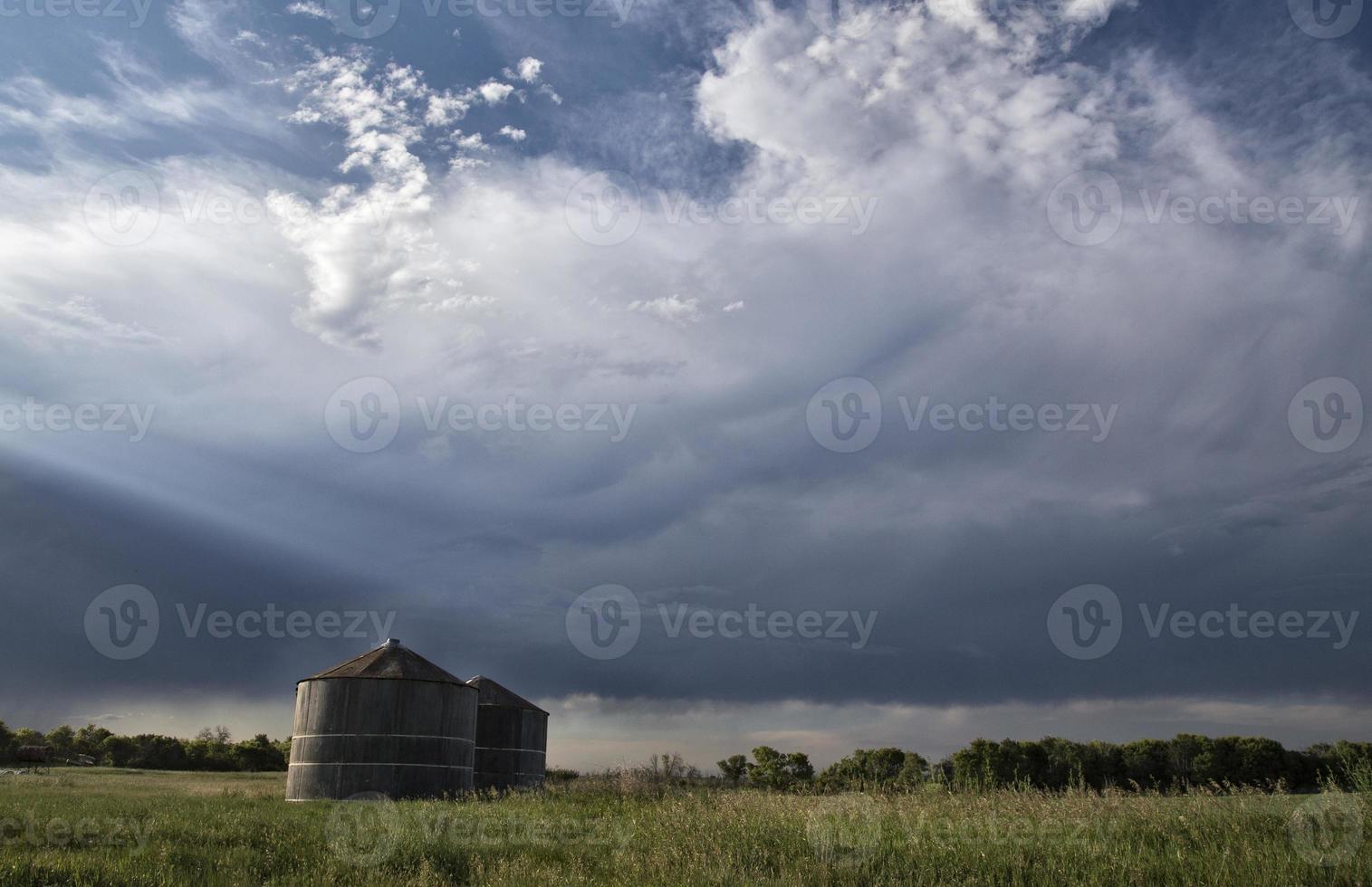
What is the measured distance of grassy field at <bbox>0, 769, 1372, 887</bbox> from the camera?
10.9 metres

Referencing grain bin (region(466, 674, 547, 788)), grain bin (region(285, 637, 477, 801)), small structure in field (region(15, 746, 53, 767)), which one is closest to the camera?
grain bin (region(285, 637, 477, 801))

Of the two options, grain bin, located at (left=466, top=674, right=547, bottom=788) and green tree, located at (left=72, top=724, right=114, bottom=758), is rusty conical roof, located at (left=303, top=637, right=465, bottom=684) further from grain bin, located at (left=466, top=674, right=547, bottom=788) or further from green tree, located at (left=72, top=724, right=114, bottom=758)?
green tree, located at (left=72, top=724, right=114, bottom=758)

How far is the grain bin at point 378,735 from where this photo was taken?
111 feet

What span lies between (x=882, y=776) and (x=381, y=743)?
21387mm

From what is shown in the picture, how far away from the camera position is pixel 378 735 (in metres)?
34.2

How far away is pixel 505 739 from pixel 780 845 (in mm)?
31028

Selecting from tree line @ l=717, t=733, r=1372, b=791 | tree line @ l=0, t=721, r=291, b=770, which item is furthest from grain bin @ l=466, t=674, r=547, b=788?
tree line @ l=0, t=721, r=291, b=770

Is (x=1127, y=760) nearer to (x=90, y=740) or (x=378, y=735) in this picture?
(x=378, y=735)

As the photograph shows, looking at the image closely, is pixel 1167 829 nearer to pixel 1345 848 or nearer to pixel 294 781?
pixel 1345 848

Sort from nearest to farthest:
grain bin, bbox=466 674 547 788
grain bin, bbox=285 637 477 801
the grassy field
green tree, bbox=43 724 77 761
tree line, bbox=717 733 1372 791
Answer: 1. the grassy field
2. grain bin, bbox=285 637 477 801
3. grain bin, bbox=466 674 547 788
4. tree line, bbox=717 733 1372 791
5. green tree, bbox=43 724 77 761

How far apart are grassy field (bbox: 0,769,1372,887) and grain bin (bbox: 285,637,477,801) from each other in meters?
15.6

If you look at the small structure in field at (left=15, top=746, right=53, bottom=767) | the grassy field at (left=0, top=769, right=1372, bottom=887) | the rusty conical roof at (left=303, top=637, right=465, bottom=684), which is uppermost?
the rusty conical roof at (left=303, top=637, right=465, bottom=684)

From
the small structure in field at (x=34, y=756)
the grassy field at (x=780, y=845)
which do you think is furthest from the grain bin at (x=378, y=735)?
the small structure in field at (x=34, y=756)

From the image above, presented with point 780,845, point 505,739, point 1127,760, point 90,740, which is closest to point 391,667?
point 505,739
